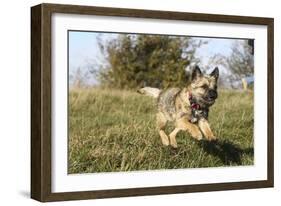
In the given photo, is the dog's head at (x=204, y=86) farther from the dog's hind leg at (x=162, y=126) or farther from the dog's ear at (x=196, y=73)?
the dog's hind leg at (x=162, y=126)

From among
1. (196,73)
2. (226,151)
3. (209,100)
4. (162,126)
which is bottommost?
(226,151)

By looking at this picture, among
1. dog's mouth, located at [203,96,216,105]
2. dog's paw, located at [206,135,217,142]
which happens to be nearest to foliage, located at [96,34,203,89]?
dog's mouth, located at [203,96,216,105]

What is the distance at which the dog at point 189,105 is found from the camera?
3309mm

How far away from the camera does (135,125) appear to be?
326 centimetres

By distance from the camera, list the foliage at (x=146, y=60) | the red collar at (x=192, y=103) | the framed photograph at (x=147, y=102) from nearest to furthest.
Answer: the framed photograph at (x=147, y=102) < the foliage at (x=146, y=60) < the red collar at (x=192, y=103)

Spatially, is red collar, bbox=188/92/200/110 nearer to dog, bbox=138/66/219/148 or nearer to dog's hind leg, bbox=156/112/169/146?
dog, bbox=138/66/219/148

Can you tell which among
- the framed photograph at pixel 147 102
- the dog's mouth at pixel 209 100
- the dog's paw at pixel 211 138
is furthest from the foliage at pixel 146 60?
the dog's paw at pixel 211 138

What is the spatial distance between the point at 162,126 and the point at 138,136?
4.5 inches


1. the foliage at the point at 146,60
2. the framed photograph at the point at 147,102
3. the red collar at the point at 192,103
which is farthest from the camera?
the red collar at the point at 192,103

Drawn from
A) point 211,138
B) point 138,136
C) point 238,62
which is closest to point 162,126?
point 138,136

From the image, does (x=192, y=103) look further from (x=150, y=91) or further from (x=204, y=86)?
(x=150, y=91)

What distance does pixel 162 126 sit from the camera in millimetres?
3309

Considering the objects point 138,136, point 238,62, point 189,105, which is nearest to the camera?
point 138,136

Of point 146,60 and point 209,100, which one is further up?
point 146,60
